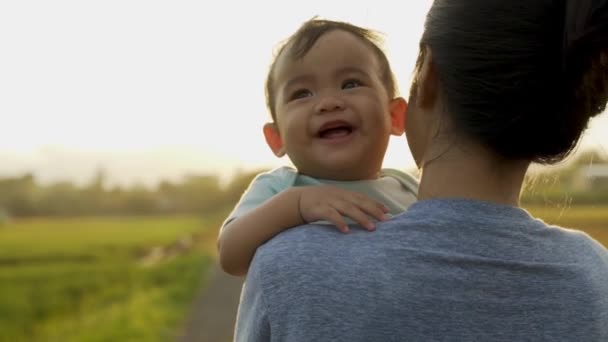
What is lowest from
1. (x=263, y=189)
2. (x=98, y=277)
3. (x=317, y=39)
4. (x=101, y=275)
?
(x=101, y=275)

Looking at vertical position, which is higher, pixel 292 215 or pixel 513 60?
pixel 513 60

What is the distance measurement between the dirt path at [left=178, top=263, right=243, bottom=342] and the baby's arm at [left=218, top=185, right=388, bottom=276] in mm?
10046

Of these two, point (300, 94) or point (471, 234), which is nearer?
point (471, 234)

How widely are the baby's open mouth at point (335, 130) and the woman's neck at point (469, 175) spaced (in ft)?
1.32

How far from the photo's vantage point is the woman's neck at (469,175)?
1.42 meters

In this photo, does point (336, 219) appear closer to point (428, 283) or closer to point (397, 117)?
point (428, 283)

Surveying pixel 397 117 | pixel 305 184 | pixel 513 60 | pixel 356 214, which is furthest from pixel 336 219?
pixel 397 117

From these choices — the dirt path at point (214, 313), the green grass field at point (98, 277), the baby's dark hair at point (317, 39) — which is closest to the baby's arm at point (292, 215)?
the baby's dark hair at point (317, 39)

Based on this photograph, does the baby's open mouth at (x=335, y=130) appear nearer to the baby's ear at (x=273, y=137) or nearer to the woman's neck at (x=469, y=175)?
the baby's ear at (x=273, y=137)

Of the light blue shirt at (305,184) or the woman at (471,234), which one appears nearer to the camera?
the woman at (471,234)

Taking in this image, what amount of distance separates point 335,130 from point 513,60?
1.79 ft

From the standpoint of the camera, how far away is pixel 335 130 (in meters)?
1.84

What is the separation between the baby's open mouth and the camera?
1825 millimetres

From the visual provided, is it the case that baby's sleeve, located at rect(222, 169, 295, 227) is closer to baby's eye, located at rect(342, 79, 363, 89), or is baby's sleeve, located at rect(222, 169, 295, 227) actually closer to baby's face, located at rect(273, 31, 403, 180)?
baby's face, located at rect(273, 31, 403, 180)
